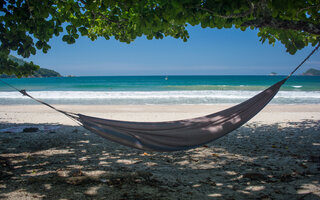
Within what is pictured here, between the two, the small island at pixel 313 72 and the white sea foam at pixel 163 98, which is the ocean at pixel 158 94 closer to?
the white sea foam at pixel 163 98

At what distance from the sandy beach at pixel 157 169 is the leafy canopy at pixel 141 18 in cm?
133

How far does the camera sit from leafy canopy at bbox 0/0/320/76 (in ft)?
6.49

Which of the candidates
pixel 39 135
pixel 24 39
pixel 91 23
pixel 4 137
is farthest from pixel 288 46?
pixel 4 137

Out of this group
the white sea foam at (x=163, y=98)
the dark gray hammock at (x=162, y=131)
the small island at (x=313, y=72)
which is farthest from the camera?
the small island at (x=313, y=72)

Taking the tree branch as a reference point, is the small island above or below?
above

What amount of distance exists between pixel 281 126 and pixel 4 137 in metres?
5.02

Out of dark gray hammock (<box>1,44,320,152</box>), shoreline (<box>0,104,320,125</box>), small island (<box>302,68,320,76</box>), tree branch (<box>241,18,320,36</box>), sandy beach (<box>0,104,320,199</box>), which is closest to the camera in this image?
sandy beach (<box>0,104,320,199</box>)

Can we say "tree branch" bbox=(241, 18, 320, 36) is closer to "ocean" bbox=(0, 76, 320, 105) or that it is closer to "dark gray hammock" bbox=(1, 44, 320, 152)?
"dark gray hammock" bbox=(1, 44, 320, 152)

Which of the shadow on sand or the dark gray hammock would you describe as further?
the dark gray hammock

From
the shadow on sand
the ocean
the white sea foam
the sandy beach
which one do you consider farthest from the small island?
the shadow on sand

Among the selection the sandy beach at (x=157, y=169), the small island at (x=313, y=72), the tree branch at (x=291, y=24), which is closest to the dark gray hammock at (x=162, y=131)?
the sandy beach at (x=157, y=169)

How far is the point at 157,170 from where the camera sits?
2.35 meters

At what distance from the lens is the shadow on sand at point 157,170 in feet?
5.98

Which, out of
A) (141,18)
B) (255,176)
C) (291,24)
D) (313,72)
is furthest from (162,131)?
(313,72)
